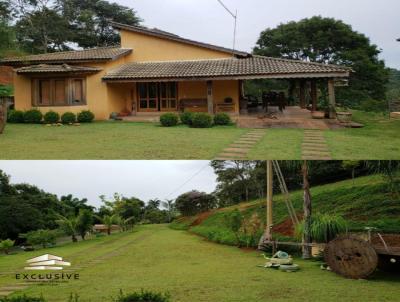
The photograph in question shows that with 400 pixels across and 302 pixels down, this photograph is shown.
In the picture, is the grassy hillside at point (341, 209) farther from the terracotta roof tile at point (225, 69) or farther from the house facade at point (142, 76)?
the house facade at point (142, 76)

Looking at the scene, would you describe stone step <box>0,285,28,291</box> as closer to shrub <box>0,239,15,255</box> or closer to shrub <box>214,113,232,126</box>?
shrub <box>0,239,15,255</box>

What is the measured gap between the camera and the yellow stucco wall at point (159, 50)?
1697 cm

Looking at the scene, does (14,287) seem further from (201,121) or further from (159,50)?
(159,50)

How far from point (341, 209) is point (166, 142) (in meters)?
4.11

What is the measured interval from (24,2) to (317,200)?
1470 cm

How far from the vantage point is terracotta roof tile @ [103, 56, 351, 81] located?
14.3 metres

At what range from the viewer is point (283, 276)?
7953 millimetres

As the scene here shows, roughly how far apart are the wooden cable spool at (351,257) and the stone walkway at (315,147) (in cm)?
215

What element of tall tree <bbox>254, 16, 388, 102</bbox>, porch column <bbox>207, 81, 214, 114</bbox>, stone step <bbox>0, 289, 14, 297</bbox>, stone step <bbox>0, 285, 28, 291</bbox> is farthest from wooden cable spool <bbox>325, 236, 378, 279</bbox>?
tall tree <bbox>254, 16, 388, 102</bbox>

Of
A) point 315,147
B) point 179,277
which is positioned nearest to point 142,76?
point 315,147

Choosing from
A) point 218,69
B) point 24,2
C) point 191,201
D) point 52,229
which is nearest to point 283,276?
point 191,201

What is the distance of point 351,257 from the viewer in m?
7.76

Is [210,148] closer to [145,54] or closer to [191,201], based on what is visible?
[191,201]

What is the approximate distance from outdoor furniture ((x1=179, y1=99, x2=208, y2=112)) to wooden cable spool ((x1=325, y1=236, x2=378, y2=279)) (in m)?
8.35
